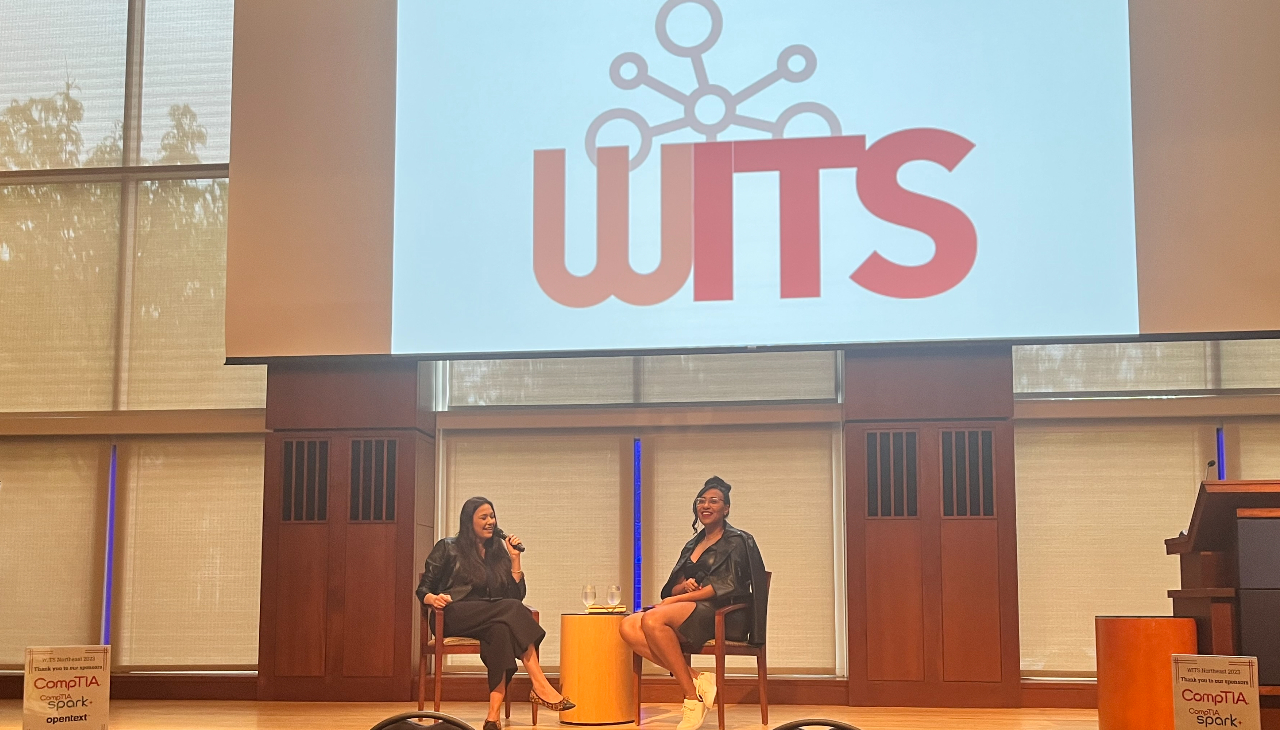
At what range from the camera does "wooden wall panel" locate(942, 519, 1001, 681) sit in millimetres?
6547

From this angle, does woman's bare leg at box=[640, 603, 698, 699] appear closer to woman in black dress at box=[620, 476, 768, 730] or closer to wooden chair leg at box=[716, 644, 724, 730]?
woman in black dress at box=[620, 476, 768, 730]

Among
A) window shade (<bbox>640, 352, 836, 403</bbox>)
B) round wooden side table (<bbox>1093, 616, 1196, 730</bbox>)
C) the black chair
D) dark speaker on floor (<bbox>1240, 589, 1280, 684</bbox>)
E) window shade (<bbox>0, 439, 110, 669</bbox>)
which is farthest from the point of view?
window shade (<bbox>0, 439, 110, 669</bbox>)

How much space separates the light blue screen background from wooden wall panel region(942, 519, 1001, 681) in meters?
1.08

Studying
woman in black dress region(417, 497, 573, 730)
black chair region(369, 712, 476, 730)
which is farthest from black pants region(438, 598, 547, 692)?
black chair region(369, 712, 476, 730)

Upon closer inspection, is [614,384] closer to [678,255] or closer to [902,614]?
[678,255]

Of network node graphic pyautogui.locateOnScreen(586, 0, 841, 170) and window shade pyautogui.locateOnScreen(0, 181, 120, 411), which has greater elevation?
network node graphic pyautogui.locateOnScreen(586, 0, 841, 170)

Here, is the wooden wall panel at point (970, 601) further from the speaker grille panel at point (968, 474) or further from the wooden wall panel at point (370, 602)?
the wooden wall panel at point (370, 602)

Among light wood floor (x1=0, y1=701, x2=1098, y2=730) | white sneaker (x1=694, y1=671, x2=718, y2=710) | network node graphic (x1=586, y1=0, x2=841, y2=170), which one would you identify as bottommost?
light wood floor (x1=0, y1=701, x2=1098, y2=730)

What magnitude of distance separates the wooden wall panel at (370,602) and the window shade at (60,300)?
201 cm

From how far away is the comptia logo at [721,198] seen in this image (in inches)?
264

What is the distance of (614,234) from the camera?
6945 millimetres

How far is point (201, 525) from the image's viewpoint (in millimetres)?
7594

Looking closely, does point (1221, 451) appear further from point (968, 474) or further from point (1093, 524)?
point (968, 474)

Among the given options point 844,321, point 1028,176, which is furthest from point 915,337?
point 1028,176
